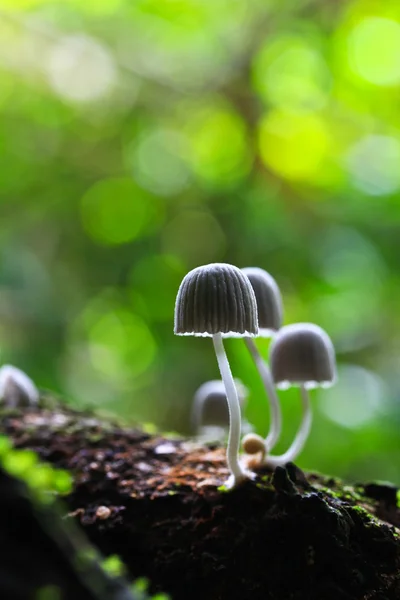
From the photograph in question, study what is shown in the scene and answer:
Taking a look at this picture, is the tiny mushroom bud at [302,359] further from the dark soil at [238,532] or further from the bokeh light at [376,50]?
the bokeh light at [376,50]

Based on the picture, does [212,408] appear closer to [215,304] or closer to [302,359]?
[302,359]

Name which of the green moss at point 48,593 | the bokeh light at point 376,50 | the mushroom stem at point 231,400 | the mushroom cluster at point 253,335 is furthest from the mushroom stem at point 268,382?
the bokeh light at point 376,50

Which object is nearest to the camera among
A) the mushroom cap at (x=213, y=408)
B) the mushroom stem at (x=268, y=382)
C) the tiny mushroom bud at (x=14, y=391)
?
the mushroom stem at (x=268, y=382)

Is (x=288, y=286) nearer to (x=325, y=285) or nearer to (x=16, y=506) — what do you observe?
(x=325, y=285)

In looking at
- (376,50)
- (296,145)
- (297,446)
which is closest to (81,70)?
(296,145)

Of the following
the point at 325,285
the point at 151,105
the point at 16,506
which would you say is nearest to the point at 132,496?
the point at 16,506

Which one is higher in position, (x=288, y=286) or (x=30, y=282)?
(x=288, y=286)

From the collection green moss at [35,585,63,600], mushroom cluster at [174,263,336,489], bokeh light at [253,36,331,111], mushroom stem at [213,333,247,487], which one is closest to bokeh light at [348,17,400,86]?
bokeh light at [253,36,331,111]
